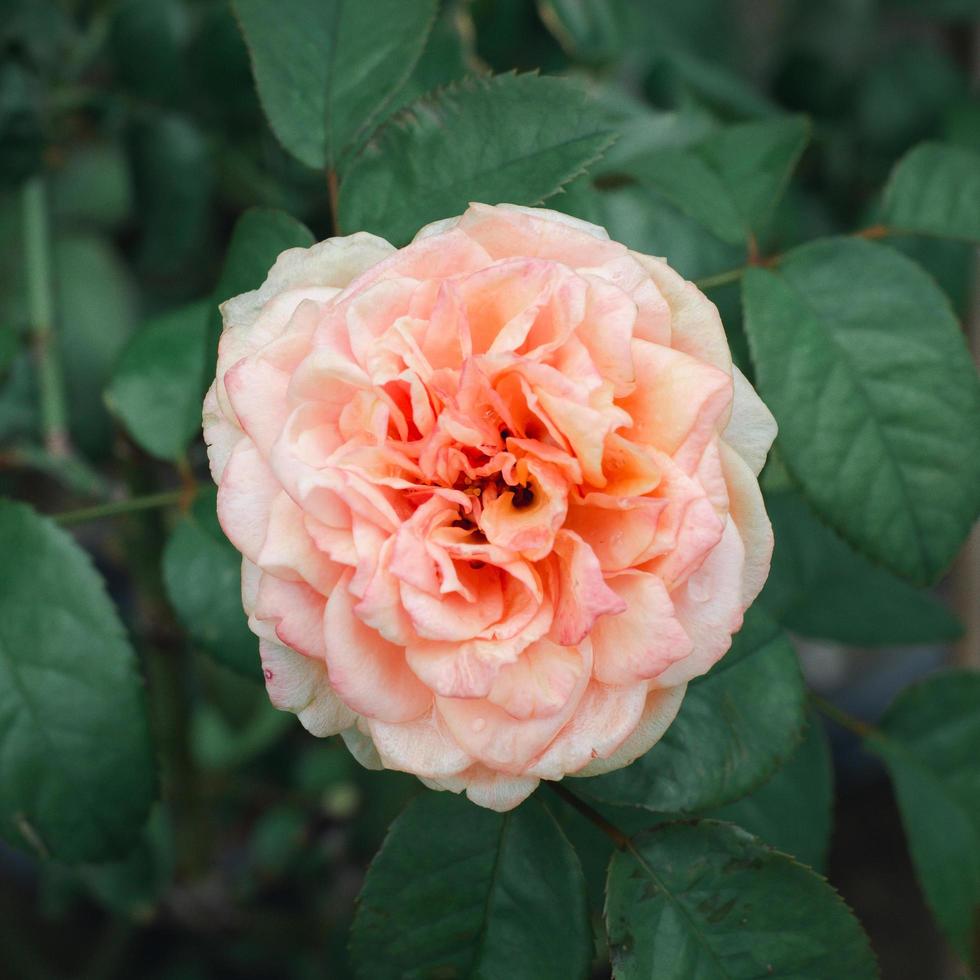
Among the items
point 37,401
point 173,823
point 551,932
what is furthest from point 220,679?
point 551,932

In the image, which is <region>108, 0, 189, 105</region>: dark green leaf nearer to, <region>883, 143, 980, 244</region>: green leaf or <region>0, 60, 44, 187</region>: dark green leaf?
<region>0, 60, 44, 187</region>: dark green leaf

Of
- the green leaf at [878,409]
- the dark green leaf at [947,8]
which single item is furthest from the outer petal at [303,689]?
the dark green leaf at [947,8]

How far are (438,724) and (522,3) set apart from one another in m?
0.67

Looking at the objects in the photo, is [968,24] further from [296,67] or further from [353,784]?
[353,784]

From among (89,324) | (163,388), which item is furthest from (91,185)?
(163,388)

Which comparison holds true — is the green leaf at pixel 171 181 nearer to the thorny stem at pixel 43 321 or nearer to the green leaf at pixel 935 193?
the thorny stem at pixel 43 321

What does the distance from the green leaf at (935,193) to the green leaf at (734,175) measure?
0.06m

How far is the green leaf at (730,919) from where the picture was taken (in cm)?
41

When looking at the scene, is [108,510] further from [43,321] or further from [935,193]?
[935,193]

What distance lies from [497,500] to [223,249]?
76 cm

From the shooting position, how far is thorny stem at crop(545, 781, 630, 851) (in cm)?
44

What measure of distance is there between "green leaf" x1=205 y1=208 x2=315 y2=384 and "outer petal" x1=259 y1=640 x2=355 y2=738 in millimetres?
174

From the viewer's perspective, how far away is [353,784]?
100cm

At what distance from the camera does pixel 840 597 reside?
2.32 feet
